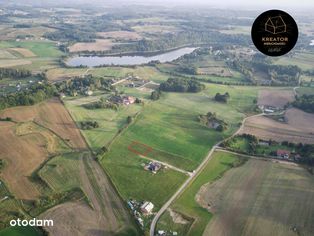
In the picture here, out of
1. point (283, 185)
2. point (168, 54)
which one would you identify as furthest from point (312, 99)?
point (168, 54)

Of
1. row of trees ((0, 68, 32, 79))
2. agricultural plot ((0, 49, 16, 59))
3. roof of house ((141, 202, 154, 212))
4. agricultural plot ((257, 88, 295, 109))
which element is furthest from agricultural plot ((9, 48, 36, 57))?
roof of house ((141, 202, 154, 212))

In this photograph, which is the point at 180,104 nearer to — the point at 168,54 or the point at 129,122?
the point at 129,122

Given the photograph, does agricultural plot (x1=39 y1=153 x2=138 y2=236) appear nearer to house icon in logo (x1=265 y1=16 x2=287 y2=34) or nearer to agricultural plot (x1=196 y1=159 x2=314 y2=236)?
agricultural plot (x1=196 y1=159 x2=314 y2=236)

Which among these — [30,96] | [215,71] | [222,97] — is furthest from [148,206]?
[215,71]

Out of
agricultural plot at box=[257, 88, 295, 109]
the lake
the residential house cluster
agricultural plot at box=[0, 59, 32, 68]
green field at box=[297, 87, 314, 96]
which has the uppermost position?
green field at box=[297, 87, 314, 96]

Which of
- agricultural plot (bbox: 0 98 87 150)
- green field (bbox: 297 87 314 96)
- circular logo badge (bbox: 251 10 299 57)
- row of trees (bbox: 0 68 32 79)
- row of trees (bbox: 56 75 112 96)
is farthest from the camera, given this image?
row of trees (bbox: 0 68 32 79)

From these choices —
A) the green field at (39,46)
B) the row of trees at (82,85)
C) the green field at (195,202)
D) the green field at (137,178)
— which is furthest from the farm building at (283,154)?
the green field at (39,46)

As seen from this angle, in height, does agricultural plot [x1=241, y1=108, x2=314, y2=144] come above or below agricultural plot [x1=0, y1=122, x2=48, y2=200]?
above
